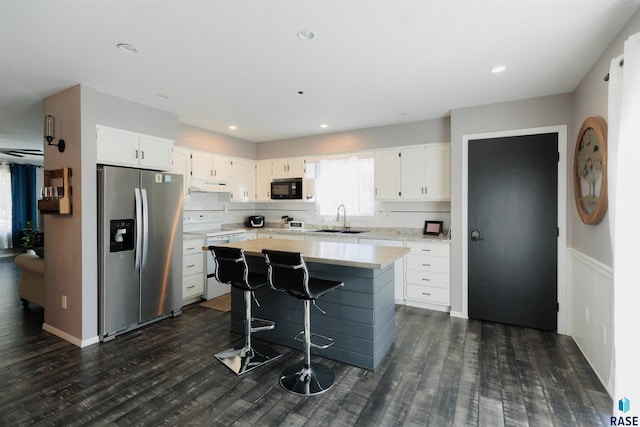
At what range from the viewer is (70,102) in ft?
10.3

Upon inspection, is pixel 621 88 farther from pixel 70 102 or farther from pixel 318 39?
pixel 70 102

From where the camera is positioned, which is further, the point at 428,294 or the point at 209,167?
the point at 209,167

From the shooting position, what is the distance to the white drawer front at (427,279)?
156 inches

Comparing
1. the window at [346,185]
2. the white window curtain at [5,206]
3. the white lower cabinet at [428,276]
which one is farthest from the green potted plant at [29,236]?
the white lower cabinet at [428,276]

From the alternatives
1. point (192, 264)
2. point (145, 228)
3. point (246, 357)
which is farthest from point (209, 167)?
point (246, 357)

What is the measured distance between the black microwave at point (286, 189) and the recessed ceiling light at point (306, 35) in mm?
3258

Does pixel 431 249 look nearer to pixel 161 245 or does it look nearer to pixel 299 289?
pixel 299 289

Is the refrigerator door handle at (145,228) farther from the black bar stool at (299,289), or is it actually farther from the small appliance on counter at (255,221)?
the small appliance on counter at (255,221)

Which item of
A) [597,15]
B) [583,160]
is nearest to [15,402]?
[597,15]

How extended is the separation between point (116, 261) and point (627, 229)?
13.9ft

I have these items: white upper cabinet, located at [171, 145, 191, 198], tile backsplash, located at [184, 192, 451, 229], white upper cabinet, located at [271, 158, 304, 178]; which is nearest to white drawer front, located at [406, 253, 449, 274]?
tile backsplash, located at [184, 192, 451, 229]

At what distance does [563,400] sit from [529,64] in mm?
2638

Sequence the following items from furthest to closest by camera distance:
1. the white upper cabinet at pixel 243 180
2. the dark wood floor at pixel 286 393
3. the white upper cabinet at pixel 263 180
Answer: the white upper cabinet at pixel 263 180, the white upper cabinet at pixel 243 180, the dark wood floor at pixel 286 393

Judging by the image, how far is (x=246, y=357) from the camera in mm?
2740
